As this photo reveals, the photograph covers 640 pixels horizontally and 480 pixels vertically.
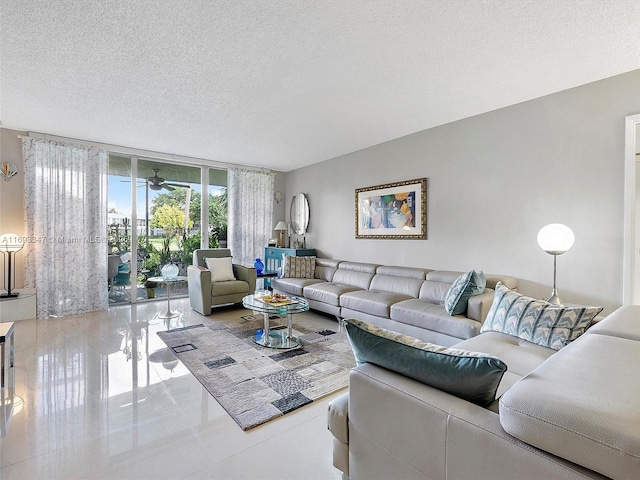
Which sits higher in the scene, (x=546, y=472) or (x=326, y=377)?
(x=546, y=472)

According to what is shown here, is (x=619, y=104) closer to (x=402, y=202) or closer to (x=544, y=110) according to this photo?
(x=544, y=110)

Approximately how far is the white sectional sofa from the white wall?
1.08 ft

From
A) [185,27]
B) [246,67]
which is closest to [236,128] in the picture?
[246,67]

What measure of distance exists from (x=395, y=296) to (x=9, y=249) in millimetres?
4779

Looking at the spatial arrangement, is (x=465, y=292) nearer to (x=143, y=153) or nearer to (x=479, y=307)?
(x=479, y=307)

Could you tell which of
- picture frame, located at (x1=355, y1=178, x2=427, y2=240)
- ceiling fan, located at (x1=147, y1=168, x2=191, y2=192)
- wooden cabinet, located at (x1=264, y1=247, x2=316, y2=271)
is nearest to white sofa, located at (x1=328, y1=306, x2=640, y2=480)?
picture frame, located at (x1=355, y1=178, x2=427, y2=240)

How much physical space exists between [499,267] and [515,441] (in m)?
2.92

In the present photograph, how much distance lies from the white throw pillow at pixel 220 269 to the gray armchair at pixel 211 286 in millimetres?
79

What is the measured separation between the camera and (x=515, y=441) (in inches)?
36.6

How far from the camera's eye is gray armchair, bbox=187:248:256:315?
14.6ft

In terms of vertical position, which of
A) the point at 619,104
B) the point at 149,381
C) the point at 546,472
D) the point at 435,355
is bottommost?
the point at 149,381

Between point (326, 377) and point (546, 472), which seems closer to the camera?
point (546, 472)

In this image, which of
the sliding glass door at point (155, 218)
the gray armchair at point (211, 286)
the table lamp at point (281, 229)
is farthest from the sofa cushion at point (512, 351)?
the sliding glass door at point (155, 218)

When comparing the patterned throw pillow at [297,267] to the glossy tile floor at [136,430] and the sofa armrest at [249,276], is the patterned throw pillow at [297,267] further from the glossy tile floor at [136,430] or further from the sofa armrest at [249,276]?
the glossy tile floor at [136,430]
